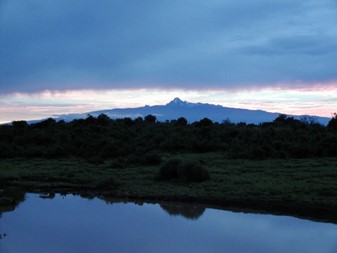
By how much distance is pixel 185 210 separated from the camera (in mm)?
13961

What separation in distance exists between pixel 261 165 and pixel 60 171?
971cm

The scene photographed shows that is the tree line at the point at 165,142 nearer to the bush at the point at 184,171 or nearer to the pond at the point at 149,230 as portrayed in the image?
the bush at the point at 184,171

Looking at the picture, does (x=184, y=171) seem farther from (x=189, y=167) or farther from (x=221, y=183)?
(x=221, y=183)

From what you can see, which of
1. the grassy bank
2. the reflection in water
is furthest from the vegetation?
the reflection in water

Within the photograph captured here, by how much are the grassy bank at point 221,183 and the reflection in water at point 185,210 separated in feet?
2.05

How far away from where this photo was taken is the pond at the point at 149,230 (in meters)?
10.3

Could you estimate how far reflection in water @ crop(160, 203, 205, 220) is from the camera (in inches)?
531

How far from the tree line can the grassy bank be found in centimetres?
197

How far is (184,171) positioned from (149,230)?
6.47 m

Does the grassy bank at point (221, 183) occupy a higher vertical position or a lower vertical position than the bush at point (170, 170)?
lower

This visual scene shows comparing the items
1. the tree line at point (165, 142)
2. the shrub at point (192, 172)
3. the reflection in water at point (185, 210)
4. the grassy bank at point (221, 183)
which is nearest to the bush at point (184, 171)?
the shrub at point (192, 172)

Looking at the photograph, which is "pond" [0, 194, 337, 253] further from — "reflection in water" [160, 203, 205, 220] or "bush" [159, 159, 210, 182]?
"bush" [159, 159, 210, 182]

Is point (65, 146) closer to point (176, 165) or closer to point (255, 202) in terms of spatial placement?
point (176, 165)

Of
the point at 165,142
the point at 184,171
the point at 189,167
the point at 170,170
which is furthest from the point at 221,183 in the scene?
the point at 165,142
